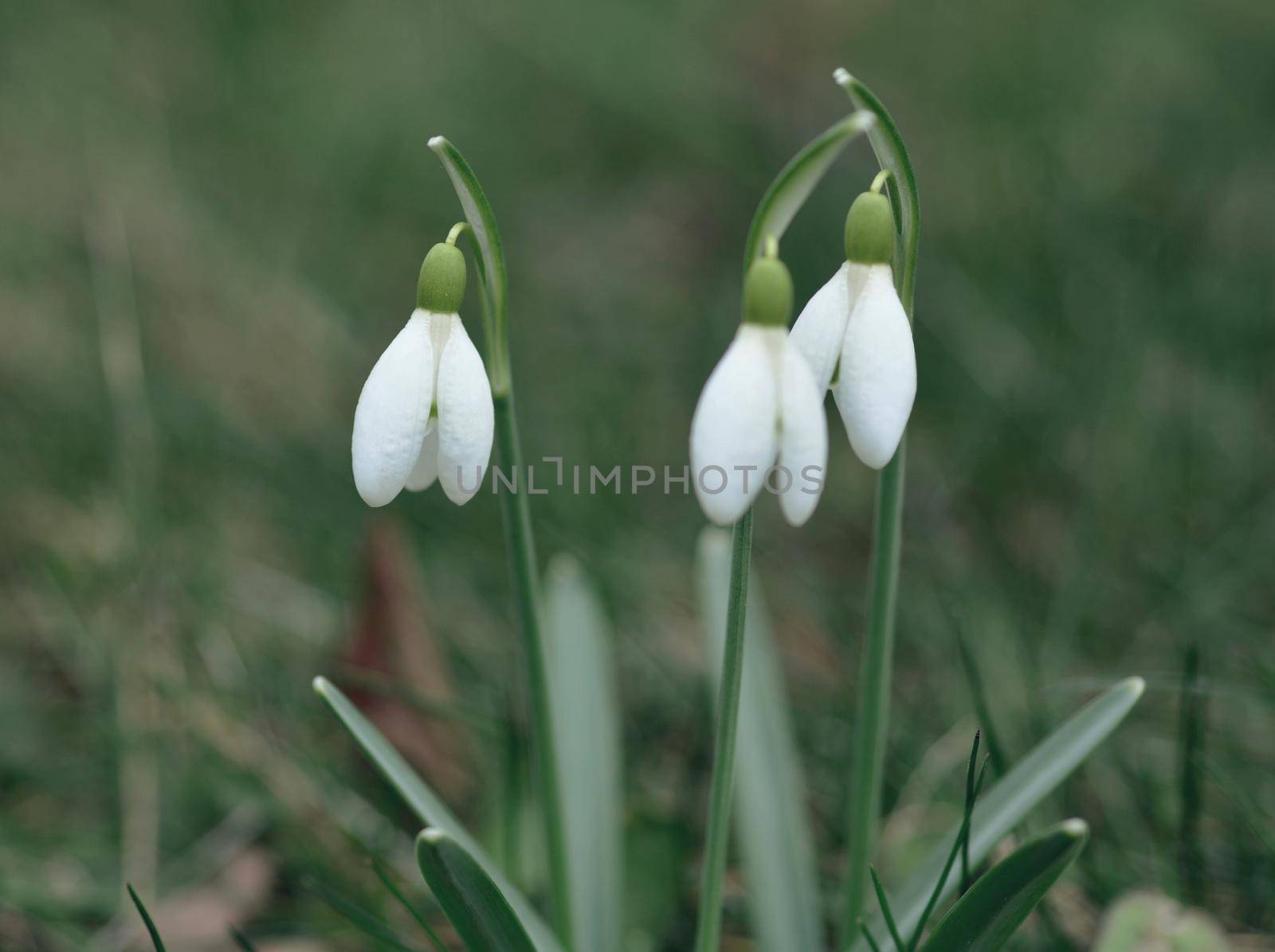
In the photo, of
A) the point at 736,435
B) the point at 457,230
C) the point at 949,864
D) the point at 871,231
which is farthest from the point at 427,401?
the point at 949,864

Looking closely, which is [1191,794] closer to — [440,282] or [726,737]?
[726,737]

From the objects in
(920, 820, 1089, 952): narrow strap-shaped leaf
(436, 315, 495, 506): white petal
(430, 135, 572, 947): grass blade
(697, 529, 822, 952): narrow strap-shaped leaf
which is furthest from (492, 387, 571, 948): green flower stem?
(920, 820, 1089, 952): narrow strap-shaped leaf

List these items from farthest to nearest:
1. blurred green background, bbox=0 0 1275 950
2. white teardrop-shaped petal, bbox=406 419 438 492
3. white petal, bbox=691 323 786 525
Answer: blurred green background, bbox=0 0 1275 950 → white teardrop-shaped petal, bbox=406 419 438 492 → white petal, bbox=691 323 786 525

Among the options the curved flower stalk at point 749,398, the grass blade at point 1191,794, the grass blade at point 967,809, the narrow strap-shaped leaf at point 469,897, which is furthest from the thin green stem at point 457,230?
the grass blade at point 1191,794

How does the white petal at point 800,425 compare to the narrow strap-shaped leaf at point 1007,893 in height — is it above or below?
above

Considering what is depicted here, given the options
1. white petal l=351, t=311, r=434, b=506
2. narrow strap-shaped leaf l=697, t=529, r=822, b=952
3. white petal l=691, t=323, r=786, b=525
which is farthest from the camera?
narrow strap-shaped leaf l=697, t=529, r=822, b=952

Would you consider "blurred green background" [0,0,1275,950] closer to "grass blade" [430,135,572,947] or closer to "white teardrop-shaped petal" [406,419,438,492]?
"grass blade" [430,135,572,947]

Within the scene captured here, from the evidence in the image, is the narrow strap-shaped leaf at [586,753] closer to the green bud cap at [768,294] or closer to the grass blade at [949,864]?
the grass blade at [949,864]

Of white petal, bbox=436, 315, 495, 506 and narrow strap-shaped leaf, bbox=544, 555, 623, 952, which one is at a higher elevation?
white petal, bbox=436, 315, 495, 506
